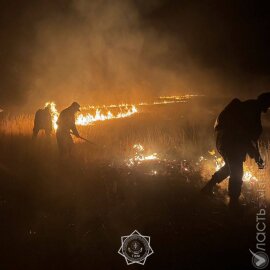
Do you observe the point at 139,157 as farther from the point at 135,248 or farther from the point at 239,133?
the point at 135,248

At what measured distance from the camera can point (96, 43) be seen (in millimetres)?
27906

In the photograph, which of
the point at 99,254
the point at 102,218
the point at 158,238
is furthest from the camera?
the point at 102,218

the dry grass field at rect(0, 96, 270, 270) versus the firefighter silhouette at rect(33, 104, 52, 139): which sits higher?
the firefighter silhouette at rect(33, 104, 52, 139)

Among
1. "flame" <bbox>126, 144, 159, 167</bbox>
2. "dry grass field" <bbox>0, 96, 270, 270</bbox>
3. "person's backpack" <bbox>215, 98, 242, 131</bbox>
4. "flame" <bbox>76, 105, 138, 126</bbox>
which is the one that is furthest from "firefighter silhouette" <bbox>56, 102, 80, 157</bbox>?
"flame" <bbox>76, 105, 138, 126</bbox>

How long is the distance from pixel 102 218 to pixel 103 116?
14.5 metres

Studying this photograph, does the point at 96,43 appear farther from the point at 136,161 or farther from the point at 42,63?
the point at 136,161

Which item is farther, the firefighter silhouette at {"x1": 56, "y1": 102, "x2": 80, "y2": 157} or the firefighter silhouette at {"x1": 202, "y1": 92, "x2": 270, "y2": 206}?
the firefighter silhouette at {"x1": 56, "y1": 102, "x2": 80, "y2": 157}

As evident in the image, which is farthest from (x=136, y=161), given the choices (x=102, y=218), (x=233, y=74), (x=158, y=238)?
(x=233, y=74)

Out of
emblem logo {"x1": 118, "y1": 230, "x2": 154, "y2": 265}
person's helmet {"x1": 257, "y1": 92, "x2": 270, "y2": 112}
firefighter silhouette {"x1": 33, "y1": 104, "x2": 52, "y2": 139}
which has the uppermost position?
firefighter silhouette {"x1": 33, "y1": 104, "x2": 52, "y2": 139}

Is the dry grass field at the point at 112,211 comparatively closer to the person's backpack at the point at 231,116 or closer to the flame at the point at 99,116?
the person's backpack at the point at 231,116

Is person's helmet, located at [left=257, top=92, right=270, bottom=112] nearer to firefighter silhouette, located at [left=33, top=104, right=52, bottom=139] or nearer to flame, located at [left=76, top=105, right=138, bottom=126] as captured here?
firefighter silhouette, located at [left=33, top=104, right=52, bottom=139]

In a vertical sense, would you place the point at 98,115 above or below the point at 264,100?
above

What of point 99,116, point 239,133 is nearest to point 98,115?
point 99,116

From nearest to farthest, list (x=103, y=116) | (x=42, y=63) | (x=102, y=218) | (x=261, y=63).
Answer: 1. (x=102, y=218)
2. (x=103, y=116)
3. (x=42, y=63)
4. (x=261, y=63)
